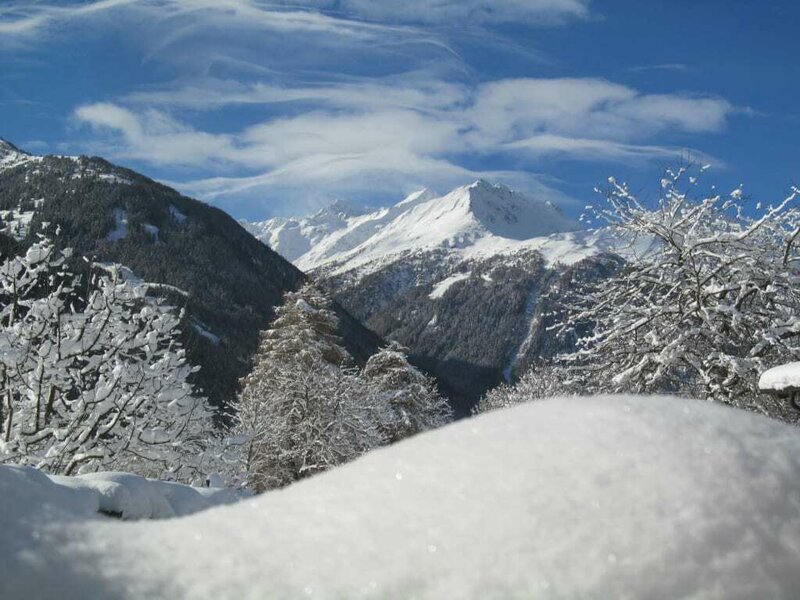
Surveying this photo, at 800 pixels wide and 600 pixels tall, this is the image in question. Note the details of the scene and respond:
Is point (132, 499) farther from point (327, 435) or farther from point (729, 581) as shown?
point (327, 435)

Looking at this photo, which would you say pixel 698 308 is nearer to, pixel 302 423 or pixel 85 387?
pixel 85 387

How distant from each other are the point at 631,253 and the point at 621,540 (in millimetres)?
9457

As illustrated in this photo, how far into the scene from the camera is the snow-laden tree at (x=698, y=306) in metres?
7.86

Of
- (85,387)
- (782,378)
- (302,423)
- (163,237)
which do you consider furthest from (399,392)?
(163,237)

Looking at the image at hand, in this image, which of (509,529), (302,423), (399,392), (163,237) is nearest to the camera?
(509,529)

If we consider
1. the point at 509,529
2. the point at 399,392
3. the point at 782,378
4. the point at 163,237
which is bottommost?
the point at 163,237

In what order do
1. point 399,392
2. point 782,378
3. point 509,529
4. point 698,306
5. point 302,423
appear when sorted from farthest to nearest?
point 399,392, point 302,423, point 698,306, point 782,378, point 509,529

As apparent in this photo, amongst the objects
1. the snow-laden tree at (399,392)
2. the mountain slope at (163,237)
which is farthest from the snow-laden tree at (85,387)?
the mountain slope at (163,237)

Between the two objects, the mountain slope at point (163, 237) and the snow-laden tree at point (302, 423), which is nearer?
the snow-laden tree at point (302, 423)

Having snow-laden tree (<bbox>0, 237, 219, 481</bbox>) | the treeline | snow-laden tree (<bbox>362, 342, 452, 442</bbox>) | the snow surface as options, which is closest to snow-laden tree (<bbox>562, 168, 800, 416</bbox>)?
the treeline

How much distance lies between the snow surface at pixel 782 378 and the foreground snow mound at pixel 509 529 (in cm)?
344

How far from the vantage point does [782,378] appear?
4.30m

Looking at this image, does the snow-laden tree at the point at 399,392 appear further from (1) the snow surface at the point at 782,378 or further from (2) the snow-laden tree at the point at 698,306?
(1) the snow surface at the point at 782,378

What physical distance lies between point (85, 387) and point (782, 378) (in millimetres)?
8038
